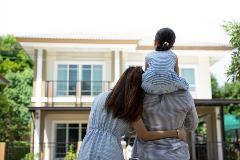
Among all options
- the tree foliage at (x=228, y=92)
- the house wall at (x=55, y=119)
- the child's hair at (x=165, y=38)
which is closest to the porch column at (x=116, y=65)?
the house wall at (x=55, y=119)

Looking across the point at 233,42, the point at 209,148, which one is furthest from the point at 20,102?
the point at 233,42

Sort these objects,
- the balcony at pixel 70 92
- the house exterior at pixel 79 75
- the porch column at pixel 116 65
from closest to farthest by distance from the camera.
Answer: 1. the house exterior at pixel 79 75
2. the balcony at pixel 70 92
3. the porch column at pixel 116 65

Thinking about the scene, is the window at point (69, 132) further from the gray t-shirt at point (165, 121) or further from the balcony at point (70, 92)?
the gray t-shirt at point (165, 121)

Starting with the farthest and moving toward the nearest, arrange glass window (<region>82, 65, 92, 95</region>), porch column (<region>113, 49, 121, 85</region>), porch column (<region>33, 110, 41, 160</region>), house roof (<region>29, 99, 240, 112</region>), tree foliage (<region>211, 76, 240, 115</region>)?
tree foliage (<region>211, 76, 240, 115</region>) → glass window (<region>82, 65, 92, 95</region>) → porch column (<region>113, 49, 121, 85</region>) → porch column (<region>33, 110, 41, 160</region>) → house roof (<region>29, 99, 240, 112</region>)

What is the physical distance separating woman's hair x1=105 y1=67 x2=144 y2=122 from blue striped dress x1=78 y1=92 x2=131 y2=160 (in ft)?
0.14

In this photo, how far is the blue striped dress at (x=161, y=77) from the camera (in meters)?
2.36

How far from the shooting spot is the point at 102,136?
236 cm

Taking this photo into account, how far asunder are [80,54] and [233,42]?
8.60m

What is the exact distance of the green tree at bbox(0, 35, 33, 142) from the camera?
2578 centimetres

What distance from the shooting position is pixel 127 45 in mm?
17438

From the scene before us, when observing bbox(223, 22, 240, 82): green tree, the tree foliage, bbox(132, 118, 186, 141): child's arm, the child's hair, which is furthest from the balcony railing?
bbox(132, 118, 186, 141): child's arm

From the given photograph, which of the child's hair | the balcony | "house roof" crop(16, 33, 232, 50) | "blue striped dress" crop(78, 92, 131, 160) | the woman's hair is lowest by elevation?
"blue striped dress" crop(78, 92, 131, 160)

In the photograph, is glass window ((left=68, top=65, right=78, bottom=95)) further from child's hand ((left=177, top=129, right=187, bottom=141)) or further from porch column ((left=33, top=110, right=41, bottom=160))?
child's hand ((left=177, top=129, right=187, bottom=141))

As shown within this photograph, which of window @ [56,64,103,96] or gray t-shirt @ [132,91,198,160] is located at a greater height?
window @ [56,64,103,96]
